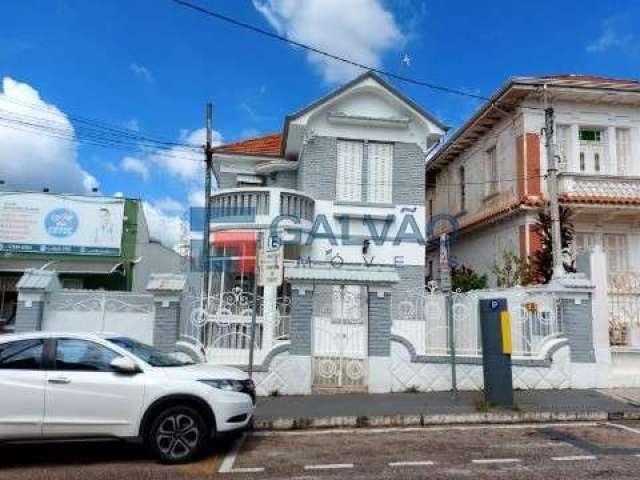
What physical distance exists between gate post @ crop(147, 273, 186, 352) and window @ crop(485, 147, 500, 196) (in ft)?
44.7

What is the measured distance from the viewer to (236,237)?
52.2 feet

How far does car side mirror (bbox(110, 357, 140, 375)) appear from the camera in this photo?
6720 mm

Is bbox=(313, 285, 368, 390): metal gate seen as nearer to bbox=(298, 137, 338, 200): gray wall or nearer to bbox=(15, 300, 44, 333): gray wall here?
bbox=(15, 300, 44, 333): gray wall

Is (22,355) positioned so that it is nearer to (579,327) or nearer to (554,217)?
(579,327)

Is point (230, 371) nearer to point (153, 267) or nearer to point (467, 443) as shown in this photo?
point (467, 443)

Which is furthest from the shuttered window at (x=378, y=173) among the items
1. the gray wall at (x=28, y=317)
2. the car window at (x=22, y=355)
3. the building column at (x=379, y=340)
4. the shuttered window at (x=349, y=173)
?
the car window at (x=22, y=355)

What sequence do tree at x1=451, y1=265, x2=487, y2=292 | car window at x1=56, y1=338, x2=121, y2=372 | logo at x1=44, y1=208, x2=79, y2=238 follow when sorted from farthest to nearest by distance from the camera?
logo at x1=44, y1=208, x2=79, y2=238
tree at x1=451, y1=265, x2=487, y2=292
car window at x1=56, y1=338, x2=121, y2=372

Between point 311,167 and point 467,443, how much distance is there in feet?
36.1

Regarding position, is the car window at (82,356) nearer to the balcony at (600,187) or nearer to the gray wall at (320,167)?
the gray wall at (320,167)

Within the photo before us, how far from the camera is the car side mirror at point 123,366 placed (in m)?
6.72

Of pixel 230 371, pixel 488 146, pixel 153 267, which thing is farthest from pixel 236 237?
pixel 153 267

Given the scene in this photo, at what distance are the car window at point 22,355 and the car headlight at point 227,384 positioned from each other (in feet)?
6.68

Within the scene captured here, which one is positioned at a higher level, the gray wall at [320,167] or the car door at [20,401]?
the gray wall at [320,167]

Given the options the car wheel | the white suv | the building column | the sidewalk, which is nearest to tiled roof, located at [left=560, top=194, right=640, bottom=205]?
the sidewalk
